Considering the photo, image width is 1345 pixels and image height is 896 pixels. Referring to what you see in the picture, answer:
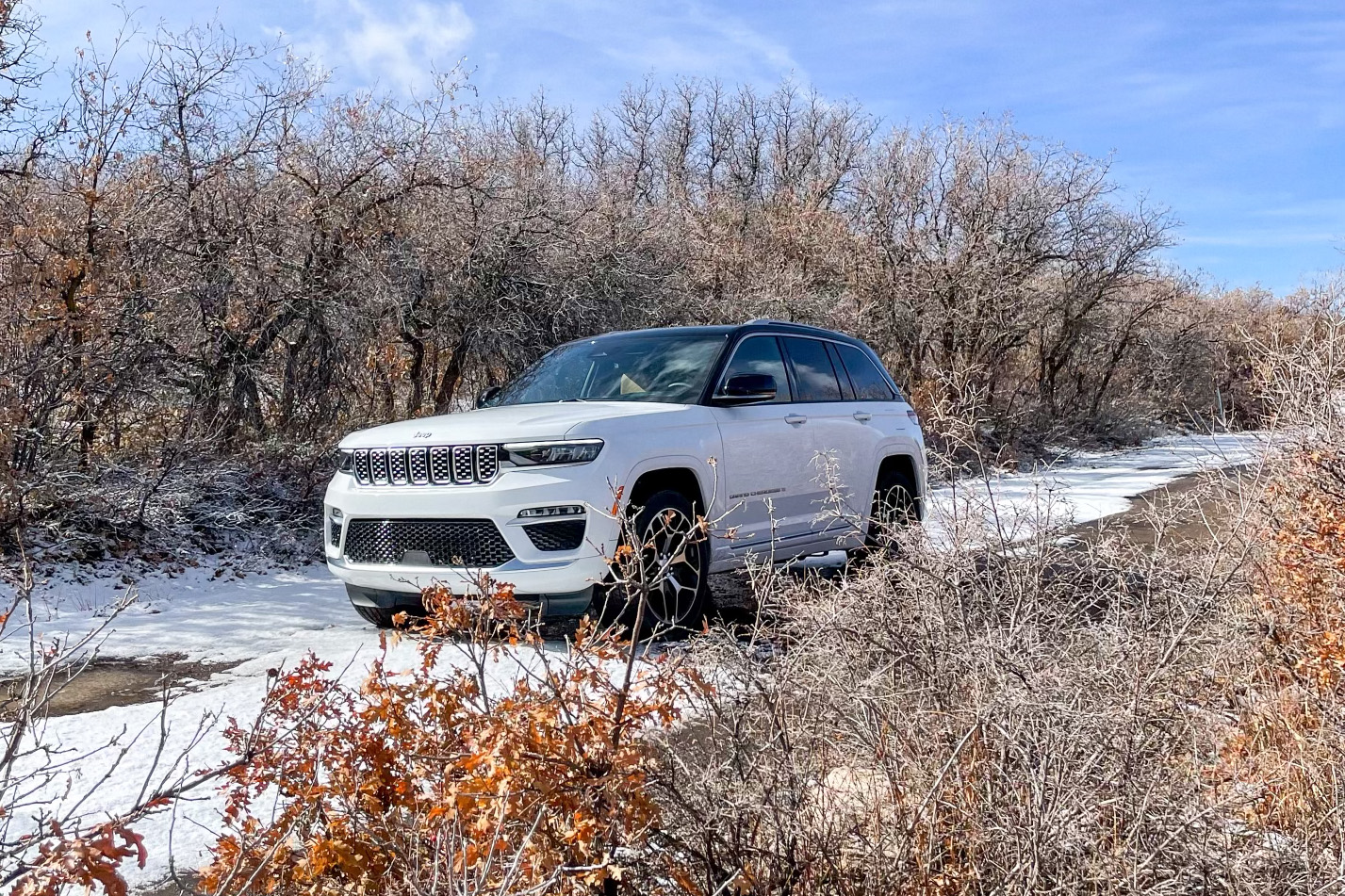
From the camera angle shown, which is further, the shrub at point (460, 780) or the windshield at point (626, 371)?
the windshield at point (626, 371)

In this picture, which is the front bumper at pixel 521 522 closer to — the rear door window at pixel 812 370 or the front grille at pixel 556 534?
the front grille at pixel 556 534

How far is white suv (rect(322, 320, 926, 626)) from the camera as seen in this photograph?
18.4 feet

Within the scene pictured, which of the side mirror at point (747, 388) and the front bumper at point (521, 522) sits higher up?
the side mirror at point (747, 388)

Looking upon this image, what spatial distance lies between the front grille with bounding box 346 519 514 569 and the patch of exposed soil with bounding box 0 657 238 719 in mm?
955

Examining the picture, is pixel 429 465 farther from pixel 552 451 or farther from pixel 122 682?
pixel 122 682

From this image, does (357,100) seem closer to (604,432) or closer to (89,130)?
(89,130)

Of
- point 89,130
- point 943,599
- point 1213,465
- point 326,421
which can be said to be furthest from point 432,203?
point 943,599

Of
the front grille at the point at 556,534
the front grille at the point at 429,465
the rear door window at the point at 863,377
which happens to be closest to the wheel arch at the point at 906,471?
the rear door window at the point at 863,377

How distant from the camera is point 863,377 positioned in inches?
328

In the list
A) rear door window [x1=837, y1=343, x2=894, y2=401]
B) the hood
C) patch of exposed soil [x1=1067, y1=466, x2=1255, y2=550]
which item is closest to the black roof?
rear door window [x1=837, y1=343, x2=894, y2=401]

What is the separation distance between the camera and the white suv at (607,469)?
18.4ft

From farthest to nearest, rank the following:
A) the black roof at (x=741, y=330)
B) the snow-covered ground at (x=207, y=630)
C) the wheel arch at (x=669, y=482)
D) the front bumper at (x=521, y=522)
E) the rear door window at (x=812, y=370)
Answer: the rear door window at (x=812, y=370) → the black roof at (x=741, y=330) → the wheel arch at (x=669, y=482) → the front bumper at (x=521, y=522) → the snow-covered ground at (x=207, y=630)

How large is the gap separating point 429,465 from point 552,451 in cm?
73

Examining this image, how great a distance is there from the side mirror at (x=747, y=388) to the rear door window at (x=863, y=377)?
1.68 m
